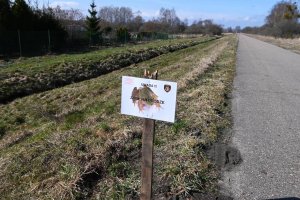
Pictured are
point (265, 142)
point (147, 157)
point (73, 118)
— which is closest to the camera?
point (147, 157)

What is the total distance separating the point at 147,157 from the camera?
13.2 feet

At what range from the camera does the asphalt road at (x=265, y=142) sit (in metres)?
4.66

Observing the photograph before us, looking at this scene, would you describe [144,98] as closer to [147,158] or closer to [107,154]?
[147,158]

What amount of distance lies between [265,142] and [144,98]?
3308 millimetres

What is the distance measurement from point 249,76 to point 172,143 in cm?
928

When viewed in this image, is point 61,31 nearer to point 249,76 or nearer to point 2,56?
point 2,56

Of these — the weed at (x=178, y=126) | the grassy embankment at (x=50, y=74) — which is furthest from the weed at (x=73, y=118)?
the grassy embankment at (x=50, y=74)

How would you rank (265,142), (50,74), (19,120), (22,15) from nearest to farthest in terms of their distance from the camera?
(265,142) < (19,120) < (50,74) < (22,15)

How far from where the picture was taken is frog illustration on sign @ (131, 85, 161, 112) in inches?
150

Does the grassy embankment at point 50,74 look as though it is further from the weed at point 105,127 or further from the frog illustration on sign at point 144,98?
the frog illustration on sign at point 144,98

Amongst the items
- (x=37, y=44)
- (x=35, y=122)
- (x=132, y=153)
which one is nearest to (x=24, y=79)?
(x=35, y=122)

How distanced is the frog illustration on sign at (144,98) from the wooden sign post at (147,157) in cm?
18

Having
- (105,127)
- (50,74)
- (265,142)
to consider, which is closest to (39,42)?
(50,74)

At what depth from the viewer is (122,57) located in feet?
70.7
